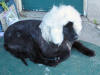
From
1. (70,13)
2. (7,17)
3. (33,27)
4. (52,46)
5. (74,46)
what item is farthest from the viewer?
(7,17)

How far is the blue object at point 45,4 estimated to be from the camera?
3.78m

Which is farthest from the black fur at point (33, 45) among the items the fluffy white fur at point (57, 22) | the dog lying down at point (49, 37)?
the fluffy white fur at point (57, 22)

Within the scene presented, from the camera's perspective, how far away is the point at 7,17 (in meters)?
3.37

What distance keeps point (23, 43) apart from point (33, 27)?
0.66 feet

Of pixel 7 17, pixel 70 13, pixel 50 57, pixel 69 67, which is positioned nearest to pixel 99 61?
pixel 69 67

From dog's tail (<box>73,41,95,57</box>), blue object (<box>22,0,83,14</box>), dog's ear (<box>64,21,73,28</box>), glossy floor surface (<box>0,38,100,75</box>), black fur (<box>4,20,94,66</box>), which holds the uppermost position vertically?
dog's ear (<box>64,21,73,28</box>)

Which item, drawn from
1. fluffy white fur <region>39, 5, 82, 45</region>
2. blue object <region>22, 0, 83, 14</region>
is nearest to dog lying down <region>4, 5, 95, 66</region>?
fluffy white fur <region>39, 5, 82, 45</region>

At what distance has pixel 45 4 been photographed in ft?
12.7

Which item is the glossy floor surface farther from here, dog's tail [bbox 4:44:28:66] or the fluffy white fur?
the fluffy white fur

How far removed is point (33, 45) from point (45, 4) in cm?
146

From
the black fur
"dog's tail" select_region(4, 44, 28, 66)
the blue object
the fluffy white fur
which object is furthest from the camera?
the blue object

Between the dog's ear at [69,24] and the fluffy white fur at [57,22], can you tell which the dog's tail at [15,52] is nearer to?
the fluffy white fur at [57,22]

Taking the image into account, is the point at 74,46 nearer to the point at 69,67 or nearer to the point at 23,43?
the point at 69,67

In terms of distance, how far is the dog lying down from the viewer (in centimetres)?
218
